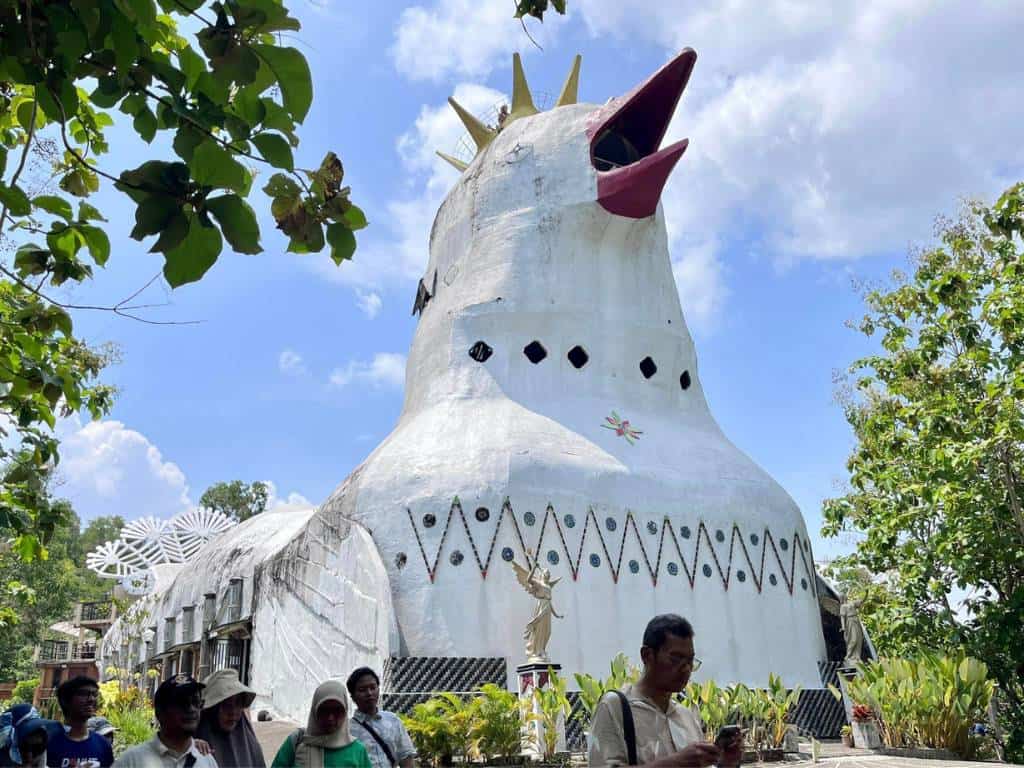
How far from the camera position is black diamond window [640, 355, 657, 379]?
16.1m

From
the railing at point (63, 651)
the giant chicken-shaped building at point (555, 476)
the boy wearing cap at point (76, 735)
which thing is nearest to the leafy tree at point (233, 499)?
the railing at point (63, 651)

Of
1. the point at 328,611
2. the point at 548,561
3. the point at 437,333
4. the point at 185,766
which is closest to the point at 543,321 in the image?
the point at 437,333

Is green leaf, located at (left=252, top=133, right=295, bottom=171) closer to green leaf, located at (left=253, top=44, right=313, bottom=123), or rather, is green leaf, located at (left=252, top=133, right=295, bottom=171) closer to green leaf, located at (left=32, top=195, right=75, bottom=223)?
green leaf, located at (left=253, top=44, right=313, bottom=123)

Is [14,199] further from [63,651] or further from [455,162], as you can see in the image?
[63,651]

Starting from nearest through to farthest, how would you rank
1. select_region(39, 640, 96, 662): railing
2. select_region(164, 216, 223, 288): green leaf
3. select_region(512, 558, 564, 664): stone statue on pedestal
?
select_region(164, 216, 223, 288): green leaf
select_region(512, 558, 564, 664): stone statue on pedestal
select_region(39, 640, 96, 662): railing

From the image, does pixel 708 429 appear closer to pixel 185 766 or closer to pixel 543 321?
pixel 543 321

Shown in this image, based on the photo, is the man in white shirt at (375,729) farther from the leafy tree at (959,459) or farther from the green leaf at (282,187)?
the leafy tree at (959,459)

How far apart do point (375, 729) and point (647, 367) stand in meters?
12.3

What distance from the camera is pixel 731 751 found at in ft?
9.84

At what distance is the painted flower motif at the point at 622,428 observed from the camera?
15.0m

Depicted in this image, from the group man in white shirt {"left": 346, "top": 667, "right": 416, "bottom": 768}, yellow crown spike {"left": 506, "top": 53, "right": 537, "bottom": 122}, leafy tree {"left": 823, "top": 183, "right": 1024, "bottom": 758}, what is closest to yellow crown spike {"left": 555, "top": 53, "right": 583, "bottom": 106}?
yellow crown spike {"left": 506, "top": 53, "right": 537, "bottom": 122}

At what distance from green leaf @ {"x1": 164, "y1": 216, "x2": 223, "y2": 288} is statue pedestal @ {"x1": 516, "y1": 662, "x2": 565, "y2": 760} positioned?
9275 millimetres

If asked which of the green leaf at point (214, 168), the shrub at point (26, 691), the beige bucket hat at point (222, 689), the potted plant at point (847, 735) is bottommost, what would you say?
the potted plant at point (847, 735)

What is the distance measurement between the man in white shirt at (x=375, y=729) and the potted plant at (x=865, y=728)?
8.72 meters
